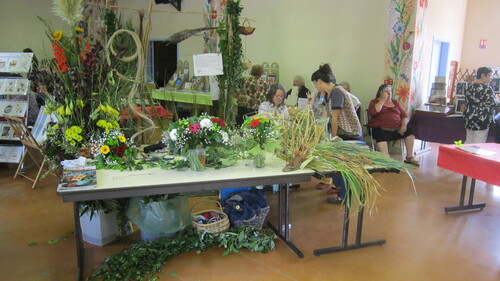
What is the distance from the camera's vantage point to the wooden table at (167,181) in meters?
2.45

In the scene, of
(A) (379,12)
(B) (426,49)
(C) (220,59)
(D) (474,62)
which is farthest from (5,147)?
(D) (474,62)

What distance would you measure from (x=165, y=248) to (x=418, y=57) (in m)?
5.17

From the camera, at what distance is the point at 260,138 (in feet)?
9.81

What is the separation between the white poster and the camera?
4121mm

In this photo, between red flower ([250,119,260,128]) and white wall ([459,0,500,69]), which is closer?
red flower ([250,119,260,128])

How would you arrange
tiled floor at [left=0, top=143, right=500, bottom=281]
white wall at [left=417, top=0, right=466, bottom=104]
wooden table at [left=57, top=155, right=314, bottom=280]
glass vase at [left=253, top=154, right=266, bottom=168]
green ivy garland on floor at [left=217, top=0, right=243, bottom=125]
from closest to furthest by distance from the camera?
wooden table at [left=57, top=155, right=314, bottom=280] → tiled floor at [left=0, top=143, right=500, bottom=281] → glass vase at [left=253, top=154, right=266, bottom=168] → green ivy garland on floor at [left=217, top=0, right=243, bottom=125] → white wall at [left=417, top=0, right=466, bottom=104]

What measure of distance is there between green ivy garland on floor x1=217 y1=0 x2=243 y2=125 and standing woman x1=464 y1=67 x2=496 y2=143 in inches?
132

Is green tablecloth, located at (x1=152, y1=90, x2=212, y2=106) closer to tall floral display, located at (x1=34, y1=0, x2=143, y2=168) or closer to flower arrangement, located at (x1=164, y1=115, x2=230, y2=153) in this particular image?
tall floral display, located at (x1=34, y1=0, x2=143, y2=168)

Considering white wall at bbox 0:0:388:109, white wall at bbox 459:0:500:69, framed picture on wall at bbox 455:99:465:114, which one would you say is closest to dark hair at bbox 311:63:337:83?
white wall at bbox 0:0:388:109

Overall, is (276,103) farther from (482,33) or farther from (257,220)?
(482,33)

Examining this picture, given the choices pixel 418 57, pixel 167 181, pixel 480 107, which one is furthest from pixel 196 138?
pixel 418 57

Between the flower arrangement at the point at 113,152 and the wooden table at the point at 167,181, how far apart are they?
4.8 inches

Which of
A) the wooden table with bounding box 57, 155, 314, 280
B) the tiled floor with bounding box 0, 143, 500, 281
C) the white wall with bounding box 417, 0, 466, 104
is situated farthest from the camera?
the white wall with bounding box 417, 0, 466, 104

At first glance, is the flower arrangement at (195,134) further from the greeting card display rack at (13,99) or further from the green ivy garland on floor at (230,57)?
the greeting card display rack at (13,99)
